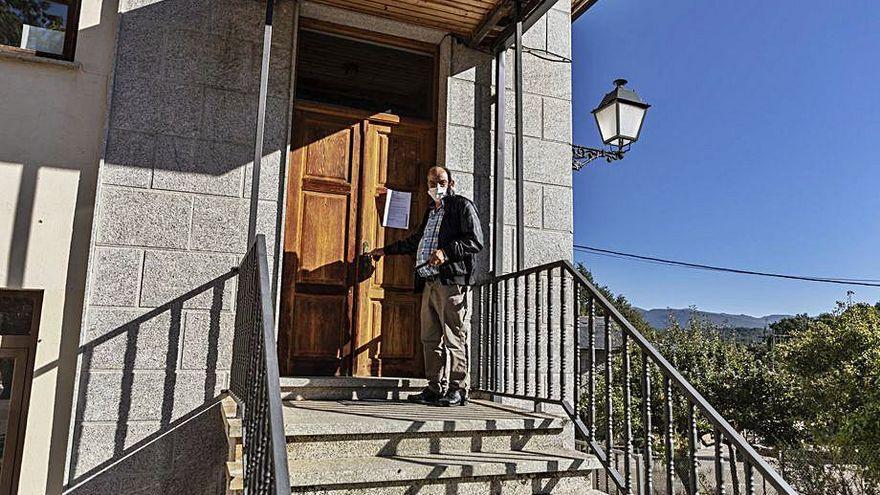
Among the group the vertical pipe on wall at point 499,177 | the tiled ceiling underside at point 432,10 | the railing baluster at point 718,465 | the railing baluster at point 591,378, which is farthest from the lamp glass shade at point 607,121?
the railing baluster at point 718,465

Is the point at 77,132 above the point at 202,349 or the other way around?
above

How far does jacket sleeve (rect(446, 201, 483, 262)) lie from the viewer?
11.2 feet

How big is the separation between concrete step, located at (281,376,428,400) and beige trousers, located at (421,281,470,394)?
326mm

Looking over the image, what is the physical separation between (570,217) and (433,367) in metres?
1.63

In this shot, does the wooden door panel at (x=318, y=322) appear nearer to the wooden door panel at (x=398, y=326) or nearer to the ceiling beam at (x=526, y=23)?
the wooden door panel at (x=398, y=326)

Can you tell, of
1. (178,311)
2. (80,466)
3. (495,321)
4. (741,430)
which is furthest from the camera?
(741,430)

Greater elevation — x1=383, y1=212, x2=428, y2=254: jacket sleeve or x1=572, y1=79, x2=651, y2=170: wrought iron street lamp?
x1=572, y1=79, x2=651, y2=170: wrought iron street lamp

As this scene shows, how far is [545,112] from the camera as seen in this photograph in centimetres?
447

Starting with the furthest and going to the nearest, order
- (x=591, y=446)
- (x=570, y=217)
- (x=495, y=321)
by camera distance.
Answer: (x=570, y=217) → (x=495, y=321) → (x=591, y=446)

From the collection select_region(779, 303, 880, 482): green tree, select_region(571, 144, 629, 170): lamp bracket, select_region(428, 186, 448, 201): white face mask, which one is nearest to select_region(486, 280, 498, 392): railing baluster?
select_region(428, 186, 448, 201): white face mask

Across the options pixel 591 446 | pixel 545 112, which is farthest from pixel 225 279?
pixel 545 112

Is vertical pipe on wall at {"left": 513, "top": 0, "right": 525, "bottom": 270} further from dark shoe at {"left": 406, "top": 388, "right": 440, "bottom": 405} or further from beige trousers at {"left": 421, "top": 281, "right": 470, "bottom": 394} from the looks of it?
dark shoe at {"left": 406, "top": 388, "right": 440, "bottom": 405}

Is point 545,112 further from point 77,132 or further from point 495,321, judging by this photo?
point 77,132

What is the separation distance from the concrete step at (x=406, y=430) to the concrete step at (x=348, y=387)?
174 mm
